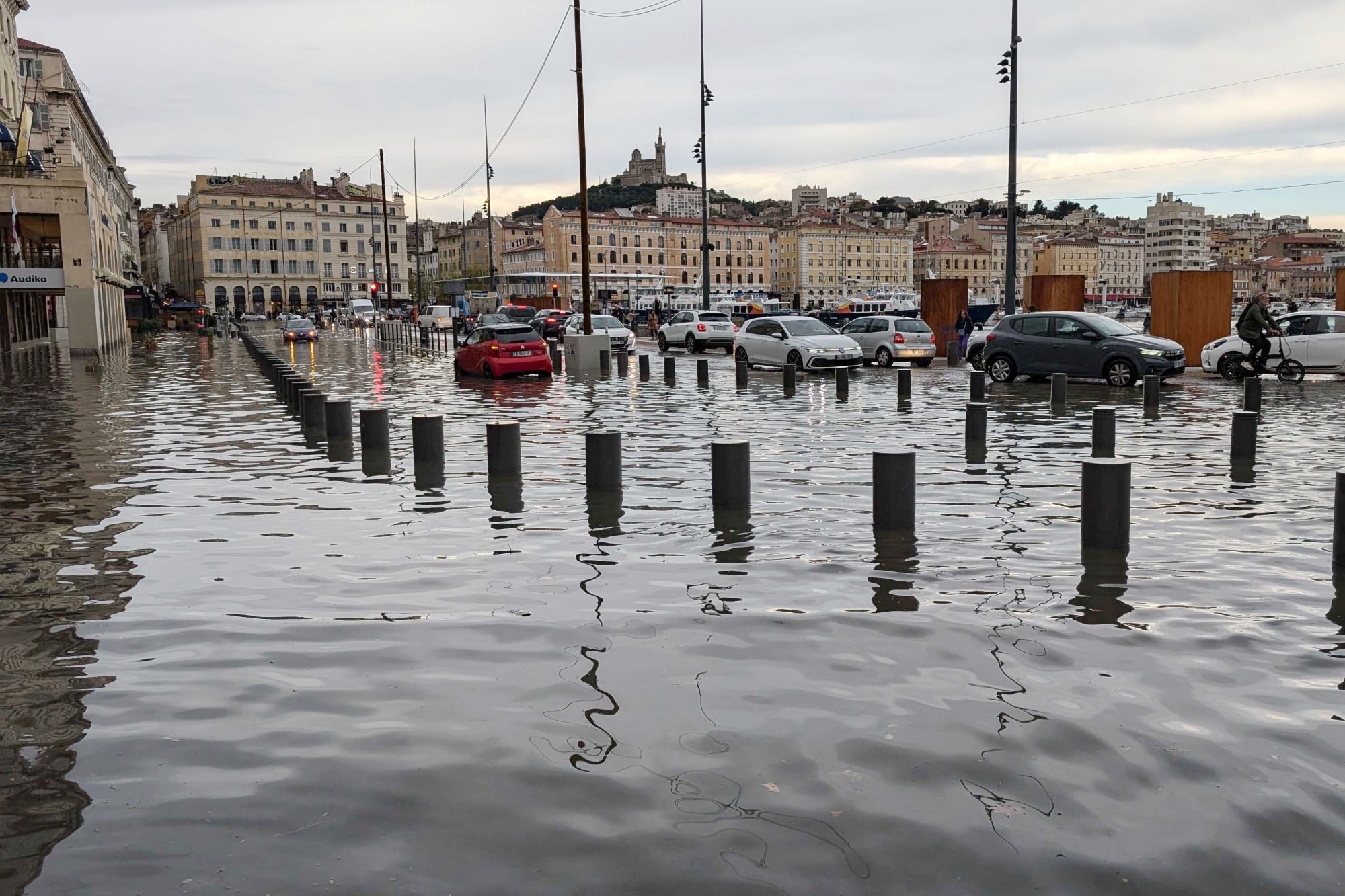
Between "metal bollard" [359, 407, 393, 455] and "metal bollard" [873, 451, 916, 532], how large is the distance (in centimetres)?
703

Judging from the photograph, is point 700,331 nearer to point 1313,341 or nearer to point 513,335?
point 513,335

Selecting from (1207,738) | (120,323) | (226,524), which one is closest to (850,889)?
(1207,738)

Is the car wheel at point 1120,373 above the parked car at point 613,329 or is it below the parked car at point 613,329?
below

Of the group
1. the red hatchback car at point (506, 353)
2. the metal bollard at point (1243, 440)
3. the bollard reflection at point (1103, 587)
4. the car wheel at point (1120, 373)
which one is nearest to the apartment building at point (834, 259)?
the red hatchback car at point (506, 353)

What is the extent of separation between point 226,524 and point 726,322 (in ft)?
114

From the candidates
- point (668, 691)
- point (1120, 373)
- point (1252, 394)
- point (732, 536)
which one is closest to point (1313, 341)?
point (1120, 373)

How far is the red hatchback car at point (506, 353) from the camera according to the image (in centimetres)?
2934

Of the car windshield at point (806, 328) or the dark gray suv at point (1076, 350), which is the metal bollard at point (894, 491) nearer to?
the dark gray suv at point (1076, 350)

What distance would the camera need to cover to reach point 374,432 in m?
14.3

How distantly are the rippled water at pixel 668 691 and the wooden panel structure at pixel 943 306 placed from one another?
2445cm

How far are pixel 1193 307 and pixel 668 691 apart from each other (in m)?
26.3

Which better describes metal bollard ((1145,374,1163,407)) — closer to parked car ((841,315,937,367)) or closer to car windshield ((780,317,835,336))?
car windshield ((780,317,835,336))

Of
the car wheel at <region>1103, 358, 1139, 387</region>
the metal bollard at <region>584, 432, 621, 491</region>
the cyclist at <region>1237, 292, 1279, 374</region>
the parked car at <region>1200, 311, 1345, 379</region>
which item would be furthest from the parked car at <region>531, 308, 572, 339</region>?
the metal bollard at <region>584, 432, 621, 491</region>

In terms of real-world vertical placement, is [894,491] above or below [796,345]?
below
